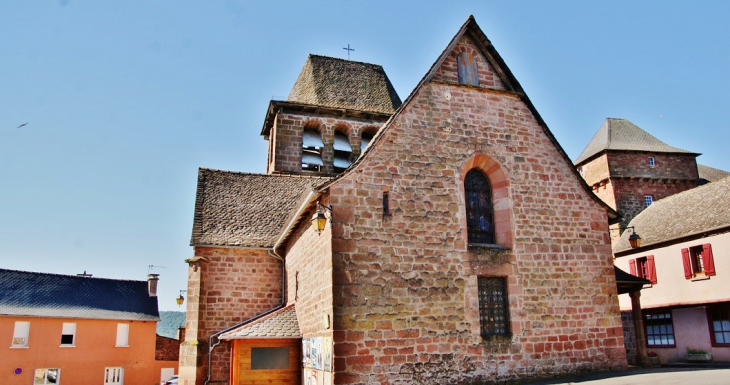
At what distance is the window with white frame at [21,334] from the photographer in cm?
3039

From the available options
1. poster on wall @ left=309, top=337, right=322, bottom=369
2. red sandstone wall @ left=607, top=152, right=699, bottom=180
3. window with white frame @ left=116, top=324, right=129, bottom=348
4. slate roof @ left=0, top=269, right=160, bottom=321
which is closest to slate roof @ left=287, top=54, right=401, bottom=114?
poster on wall @ left=309, top=337, right=322, bottom=369

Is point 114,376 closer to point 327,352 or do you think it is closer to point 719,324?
point 327,352

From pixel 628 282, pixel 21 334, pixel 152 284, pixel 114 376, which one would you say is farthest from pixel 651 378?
pixel 152 284

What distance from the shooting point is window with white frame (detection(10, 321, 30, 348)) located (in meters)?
30.4

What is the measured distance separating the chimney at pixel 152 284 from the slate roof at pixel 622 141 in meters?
29.2

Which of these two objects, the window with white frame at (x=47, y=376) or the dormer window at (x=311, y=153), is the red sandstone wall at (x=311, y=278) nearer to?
the dormer window at (x=311, y=153)

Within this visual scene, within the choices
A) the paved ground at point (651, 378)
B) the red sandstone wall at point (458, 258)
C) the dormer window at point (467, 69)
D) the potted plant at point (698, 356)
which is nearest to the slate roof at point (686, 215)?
the potted plant at point (698, 356)

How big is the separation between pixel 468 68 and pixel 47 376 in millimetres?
29324

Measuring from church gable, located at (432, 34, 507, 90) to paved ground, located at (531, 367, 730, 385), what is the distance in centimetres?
668

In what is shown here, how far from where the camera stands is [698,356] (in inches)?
780

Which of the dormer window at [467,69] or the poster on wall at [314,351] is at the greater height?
the dormer window at [467,69]

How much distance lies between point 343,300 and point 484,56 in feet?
22.7

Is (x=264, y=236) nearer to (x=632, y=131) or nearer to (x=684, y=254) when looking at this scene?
(x=684, y=254)

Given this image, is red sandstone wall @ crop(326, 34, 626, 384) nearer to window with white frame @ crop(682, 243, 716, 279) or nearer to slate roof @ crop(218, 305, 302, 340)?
slate roof @ crop(218, 305, 302, 340)
